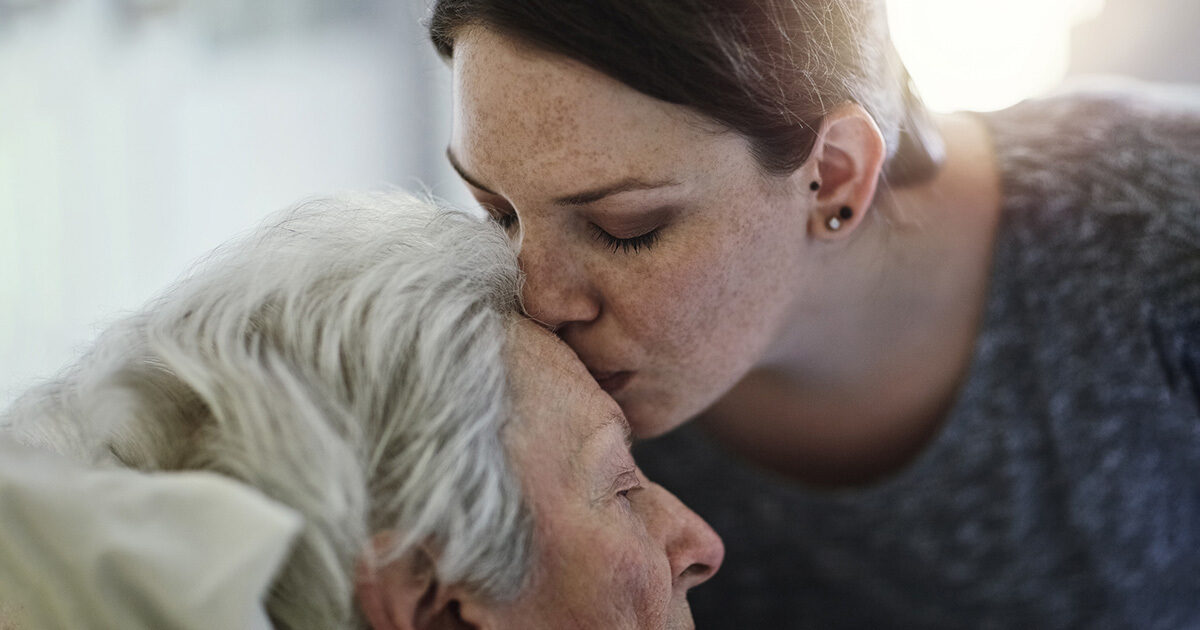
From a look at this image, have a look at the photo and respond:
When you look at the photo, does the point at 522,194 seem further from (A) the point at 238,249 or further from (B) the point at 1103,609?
(B) the point at 1103,609

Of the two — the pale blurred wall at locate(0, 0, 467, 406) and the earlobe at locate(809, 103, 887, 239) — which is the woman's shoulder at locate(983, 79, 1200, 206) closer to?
the earlobe at locate(809, 103, 887, 239)

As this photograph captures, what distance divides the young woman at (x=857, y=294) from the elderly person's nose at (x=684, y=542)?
0.12 metres

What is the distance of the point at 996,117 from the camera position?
140cm

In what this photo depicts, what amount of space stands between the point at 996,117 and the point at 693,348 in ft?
2.13

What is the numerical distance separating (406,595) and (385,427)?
0.44 feet

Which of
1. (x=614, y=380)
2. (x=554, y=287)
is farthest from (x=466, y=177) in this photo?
(x=614, y=380)

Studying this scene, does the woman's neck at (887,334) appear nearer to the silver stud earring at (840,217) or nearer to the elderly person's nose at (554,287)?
the silver stud earring at (840,217)

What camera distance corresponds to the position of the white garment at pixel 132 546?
2.17 ft

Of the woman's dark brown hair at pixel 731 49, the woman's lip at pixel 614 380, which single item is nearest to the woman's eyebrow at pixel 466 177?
the woman's dark brown hair at pixel 731 49

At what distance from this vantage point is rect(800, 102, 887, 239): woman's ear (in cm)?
102

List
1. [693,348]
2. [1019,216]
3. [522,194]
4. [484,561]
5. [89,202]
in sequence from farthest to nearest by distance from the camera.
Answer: [89,202] → [1019,216] → [693,348] → [522,194] → [484,561]

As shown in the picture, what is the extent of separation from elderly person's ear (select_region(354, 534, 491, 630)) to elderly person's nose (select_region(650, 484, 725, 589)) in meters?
0.22

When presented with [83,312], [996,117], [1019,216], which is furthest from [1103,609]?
[83,312]

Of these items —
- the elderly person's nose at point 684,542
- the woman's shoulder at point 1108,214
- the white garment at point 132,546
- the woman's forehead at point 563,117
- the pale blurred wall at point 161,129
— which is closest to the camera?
the white garment at point 132,546
